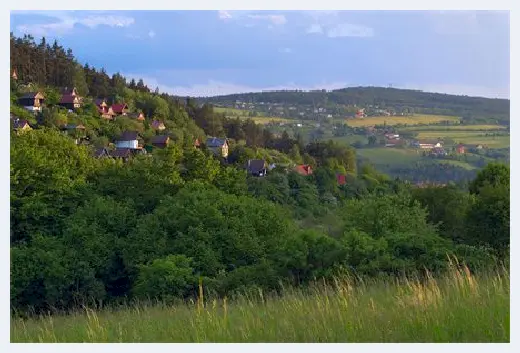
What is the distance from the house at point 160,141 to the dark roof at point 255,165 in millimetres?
6286

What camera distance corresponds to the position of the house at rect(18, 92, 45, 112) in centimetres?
3929

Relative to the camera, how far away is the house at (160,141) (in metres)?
29.3

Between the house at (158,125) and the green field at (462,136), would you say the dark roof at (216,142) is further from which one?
the green field at (462,136)

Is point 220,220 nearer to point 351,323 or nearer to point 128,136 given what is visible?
point 351,323

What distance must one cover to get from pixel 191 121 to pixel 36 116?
15841 millimetres

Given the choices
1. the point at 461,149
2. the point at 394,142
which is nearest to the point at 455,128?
the point at 461,149

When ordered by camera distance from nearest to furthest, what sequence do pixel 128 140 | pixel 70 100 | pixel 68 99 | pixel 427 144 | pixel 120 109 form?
pixel 427 144, pixel 128 140, pixel 120 109, pixel 70 100, pixel 68 99

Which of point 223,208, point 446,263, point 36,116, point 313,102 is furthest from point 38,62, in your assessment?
point 446,263

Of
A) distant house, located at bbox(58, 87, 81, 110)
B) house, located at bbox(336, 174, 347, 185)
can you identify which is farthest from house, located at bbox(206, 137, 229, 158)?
distant house, located at bbox(58, 87, 81, 110)

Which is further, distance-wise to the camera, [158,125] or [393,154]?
[158,125]

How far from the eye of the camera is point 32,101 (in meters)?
39.9

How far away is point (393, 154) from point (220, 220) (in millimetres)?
5745

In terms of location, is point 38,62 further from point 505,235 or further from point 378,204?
point 505,235

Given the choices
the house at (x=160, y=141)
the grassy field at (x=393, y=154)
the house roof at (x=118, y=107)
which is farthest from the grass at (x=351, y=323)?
the house roof at (x=118, y=107)
